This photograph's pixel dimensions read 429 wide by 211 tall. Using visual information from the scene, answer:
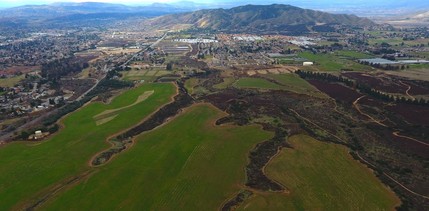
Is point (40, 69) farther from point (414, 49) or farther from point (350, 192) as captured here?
point (414, 49)

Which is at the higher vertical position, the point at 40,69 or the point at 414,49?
the point at 414,49

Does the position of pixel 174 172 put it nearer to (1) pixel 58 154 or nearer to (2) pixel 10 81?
(1) pixel 58 154

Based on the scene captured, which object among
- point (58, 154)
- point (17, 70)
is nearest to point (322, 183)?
point (58, 154)

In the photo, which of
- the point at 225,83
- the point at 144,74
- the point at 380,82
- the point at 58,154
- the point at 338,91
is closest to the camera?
the point at 58,154

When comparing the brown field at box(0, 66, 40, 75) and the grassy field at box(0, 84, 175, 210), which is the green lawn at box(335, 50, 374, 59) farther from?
the brown field at box(0, 66, 40, 75)

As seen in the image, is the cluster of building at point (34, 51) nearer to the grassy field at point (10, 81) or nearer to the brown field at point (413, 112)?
the grassy field at point (10, 81)

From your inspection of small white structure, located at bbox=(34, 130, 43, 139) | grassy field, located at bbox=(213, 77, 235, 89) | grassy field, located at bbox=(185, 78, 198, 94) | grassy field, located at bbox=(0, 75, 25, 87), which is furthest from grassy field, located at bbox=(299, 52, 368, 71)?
grassy field, located at bbox=(0, 75, 25, 87)

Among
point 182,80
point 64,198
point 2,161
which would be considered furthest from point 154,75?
point 64,198
